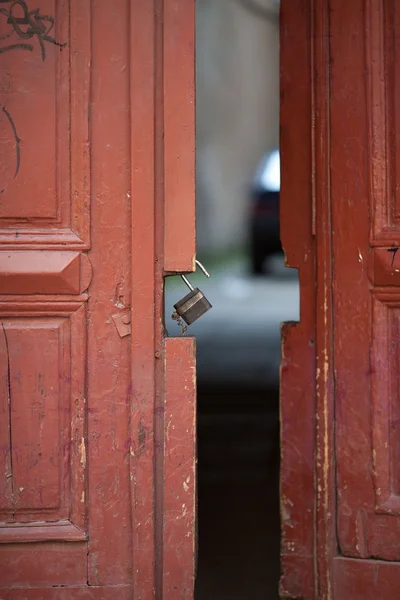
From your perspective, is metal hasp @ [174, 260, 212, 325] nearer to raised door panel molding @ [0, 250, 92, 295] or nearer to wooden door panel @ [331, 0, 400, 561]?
raised door panel molding @ [0, 250, 92, 295]

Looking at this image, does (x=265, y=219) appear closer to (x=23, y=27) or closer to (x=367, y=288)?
(x=367, y=288)

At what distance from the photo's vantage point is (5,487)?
1938 millimetres

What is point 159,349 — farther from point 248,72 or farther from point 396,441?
point 248,72

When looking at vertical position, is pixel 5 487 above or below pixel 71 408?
below

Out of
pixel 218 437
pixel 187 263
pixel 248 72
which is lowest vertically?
pixel 218 437

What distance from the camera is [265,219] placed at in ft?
40.0

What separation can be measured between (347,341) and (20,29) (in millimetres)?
1506

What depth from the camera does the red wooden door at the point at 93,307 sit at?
1.92 meters

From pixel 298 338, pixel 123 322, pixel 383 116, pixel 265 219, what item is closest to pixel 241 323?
pixel 265 219

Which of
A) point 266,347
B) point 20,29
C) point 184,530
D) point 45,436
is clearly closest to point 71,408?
point 45,436

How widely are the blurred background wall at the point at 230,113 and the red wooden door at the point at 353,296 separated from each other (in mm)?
9375

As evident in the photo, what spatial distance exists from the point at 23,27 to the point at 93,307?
0.93 meters

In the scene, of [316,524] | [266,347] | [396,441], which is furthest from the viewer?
[266,347]

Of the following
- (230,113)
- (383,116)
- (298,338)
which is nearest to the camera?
(383,116)
